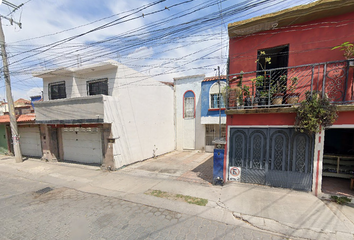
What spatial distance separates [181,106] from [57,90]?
876 centimetres

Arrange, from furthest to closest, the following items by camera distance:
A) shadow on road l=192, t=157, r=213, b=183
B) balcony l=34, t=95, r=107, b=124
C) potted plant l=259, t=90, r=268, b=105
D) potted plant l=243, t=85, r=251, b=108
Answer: balcony l=34, t=95, r=107, b=124 → shadow on road l=192, t=157, r=213, b=183 → potted plant l=243, t=85, r=251, b=108 → potted plant l=259, t=90, r=268, b=105

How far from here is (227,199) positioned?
4.59 meters

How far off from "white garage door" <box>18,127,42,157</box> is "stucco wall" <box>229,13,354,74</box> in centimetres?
1361

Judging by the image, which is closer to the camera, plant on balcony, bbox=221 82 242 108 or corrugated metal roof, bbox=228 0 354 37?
corrugated metal roof, bbox=228 0 354 37

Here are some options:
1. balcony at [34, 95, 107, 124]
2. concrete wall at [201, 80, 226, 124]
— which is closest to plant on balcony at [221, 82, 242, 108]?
balcony at [34, 95, 107, 124]

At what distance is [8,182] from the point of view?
659 centimetres

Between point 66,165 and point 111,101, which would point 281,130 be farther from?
point 66,165

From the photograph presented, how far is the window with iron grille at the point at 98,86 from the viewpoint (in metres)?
8.45

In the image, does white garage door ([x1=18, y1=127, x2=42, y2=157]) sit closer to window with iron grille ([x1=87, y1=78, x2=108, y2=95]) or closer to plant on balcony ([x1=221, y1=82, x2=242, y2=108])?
window with iron grille ([x1=87, y1=78, x2=108, y2=95])

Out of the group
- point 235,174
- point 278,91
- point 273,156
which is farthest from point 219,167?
point 278,91

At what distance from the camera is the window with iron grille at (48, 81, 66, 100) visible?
31.8 feet

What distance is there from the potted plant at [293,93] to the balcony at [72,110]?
7.48 metres

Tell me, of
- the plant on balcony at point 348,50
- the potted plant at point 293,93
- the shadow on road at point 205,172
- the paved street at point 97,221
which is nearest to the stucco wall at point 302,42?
the plant on balcony at point 348,50

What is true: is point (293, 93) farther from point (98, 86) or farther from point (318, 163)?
point (98, 86)
